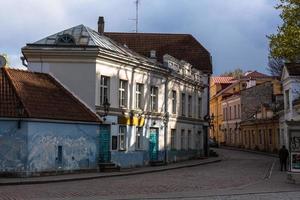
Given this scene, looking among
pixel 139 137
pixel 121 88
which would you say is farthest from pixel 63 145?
→ pixel 139 137

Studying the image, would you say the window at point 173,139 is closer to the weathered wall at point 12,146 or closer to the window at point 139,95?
the window at point 139,95

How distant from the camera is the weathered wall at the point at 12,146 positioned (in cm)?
2495

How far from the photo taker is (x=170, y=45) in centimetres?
5469

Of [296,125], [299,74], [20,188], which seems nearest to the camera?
[20,188]

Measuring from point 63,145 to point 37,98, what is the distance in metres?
2.78

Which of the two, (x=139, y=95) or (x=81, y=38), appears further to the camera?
(x=139, y=95)

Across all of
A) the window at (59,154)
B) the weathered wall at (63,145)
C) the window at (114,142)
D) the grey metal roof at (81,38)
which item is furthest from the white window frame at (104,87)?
the window at (59,154)

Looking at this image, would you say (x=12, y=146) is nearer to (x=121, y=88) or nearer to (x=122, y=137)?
(x=122, y=137)

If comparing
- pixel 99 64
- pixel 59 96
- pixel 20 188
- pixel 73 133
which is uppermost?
pixel 99 64

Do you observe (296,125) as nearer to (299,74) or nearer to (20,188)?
(20,188)

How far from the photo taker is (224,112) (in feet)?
266

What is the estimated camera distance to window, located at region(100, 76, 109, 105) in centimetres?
3075

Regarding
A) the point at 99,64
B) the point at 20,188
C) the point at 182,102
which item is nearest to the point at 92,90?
the point at 99,64

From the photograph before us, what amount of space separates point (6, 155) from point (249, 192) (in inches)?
482
